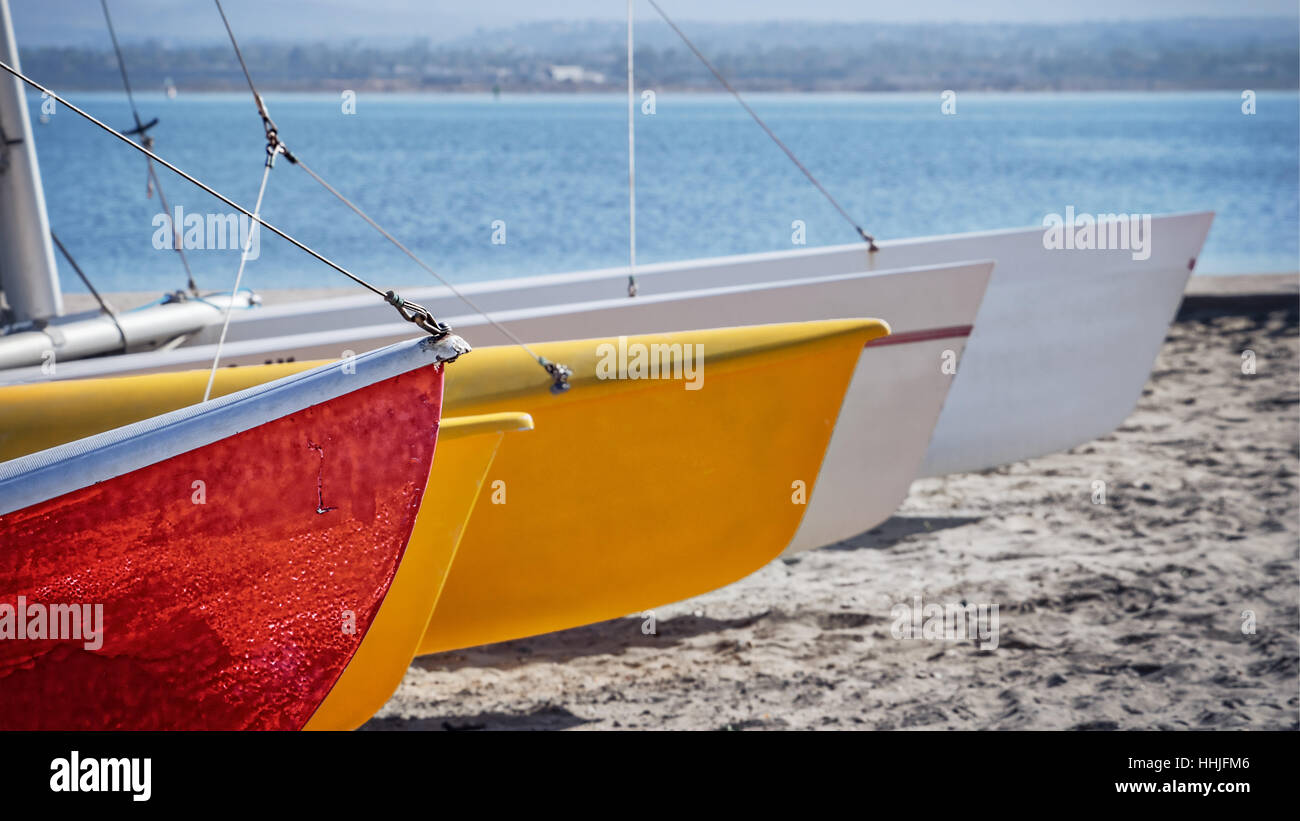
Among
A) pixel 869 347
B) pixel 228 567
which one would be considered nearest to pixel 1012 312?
pixel 869 347

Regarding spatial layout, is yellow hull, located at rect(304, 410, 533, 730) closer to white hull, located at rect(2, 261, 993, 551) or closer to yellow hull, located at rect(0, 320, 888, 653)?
yellow hull, located at rect(0, 320, 888, 653)

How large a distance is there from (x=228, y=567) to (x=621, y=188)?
89.2 ft

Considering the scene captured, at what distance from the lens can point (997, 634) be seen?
3957 mm

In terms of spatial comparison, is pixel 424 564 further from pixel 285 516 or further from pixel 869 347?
pixel 869 347

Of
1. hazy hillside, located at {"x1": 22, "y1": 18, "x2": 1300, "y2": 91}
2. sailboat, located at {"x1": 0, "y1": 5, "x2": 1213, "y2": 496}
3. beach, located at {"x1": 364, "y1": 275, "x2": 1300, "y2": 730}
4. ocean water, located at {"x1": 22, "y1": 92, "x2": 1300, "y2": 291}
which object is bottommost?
beach, located at {"x1": 364, "y1": 275, "x2": 1300, "y2": 730}

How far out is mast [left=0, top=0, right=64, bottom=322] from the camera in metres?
4.57

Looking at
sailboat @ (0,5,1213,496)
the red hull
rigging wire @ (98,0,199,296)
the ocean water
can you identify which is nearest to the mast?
sailboat @ (0,5,1213,496)

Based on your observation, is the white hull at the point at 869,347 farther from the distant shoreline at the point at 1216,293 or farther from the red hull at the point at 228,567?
the distant shoreline at the point at 1216,293

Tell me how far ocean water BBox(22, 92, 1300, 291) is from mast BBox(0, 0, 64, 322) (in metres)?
7.14

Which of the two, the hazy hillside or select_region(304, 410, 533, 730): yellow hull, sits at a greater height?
the hazy hillside

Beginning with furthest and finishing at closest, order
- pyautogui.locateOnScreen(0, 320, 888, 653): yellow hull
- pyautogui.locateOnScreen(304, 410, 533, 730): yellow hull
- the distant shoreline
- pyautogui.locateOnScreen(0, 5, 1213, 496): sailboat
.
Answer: the distant shoreline < pyautogui.locateOnScreen(0, 5, 1213, 496): sailboat < pyautogui.locateOnScreen(0, 320, 888, 653): yellow hull < pyautogui.locateOnScreen(304, 410, 533, 730): yellow hull

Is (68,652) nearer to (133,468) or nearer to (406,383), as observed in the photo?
(133,468)

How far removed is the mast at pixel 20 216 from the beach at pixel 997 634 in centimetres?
255

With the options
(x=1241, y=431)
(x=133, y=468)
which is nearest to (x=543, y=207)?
(x=1241, y=431)
